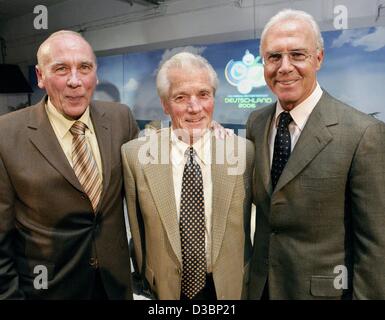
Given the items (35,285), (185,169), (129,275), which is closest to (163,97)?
(185,169)

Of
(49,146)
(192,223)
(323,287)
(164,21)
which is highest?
(164,21)

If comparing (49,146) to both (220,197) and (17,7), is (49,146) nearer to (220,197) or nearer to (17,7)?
(220,197)

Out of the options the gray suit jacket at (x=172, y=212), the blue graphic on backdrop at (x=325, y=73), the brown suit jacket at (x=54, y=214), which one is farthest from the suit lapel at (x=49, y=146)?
the blue graphic on backdrop at (x=325, y=73)

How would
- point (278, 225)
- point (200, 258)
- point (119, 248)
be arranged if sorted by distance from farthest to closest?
point (119, 248), point (200, 258), point (278, 225)

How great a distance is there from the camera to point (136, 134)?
1.53 metres

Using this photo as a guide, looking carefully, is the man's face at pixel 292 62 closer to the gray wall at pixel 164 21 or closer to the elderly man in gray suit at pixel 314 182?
the elderly man in gray suit at pixel 314 182

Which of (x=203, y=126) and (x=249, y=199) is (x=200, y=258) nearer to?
(x=249, y=199)

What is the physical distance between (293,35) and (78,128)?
0.86 meters

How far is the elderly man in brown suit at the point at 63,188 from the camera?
1.23 m

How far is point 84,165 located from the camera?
4.24ft

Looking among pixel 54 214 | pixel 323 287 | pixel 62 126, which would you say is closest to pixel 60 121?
pixel 62 126

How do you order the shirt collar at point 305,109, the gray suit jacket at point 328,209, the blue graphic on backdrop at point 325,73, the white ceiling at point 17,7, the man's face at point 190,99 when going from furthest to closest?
the blue graphic on backdrop at point 325,73
the white ceiling at point 17,7
the man's face at point 190,99
the shirt collar at point 305,109
the gray suit jacket at point 328,209

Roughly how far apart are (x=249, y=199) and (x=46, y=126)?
2.78 feet
